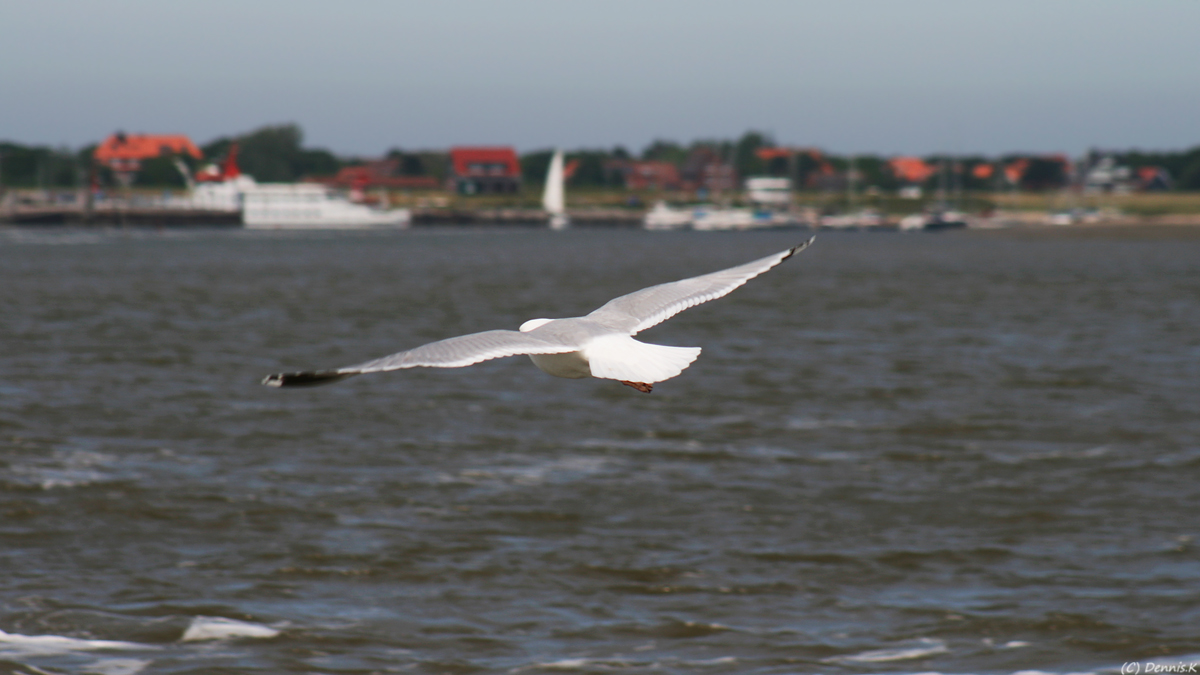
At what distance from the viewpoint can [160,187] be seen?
187 metres

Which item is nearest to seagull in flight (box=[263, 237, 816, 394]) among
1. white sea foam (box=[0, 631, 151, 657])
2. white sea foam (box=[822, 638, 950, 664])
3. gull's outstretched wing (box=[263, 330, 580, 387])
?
gull's outstretched wing (box=[263, 330, 580, 387])

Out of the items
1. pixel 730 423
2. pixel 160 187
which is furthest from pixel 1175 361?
pixel 160 187

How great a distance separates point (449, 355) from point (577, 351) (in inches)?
34.2

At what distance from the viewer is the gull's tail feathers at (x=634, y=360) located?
21.8 feet

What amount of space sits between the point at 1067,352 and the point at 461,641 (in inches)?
1087

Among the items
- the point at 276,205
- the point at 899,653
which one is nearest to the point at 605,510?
the point at 899,653

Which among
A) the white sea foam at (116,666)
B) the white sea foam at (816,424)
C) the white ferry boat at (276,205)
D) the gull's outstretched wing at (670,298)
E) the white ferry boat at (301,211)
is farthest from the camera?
the white ferry boat at (276,205)

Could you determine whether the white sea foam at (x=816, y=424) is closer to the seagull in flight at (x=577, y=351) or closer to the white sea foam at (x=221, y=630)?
the white sea foam at (x=221, y=630)

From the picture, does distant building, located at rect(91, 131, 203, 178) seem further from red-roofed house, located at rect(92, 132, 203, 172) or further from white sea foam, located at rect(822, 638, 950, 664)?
white sea foam, located at rect(822, 638, 950, 664)

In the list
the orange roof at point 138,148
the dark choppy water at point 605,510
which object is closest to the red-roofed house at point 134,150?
the orange roof at point 138,148

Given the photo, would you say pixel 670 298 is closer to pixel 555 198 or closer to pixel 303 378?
pixel 303 378

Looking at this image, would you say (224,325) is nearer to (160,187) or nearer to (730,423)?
(730,423)

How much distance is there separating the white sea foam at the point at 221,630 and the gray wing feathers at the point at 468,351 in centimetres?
692

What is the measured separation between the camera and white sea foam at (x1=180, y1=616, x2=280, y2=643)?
1280 centimetres
